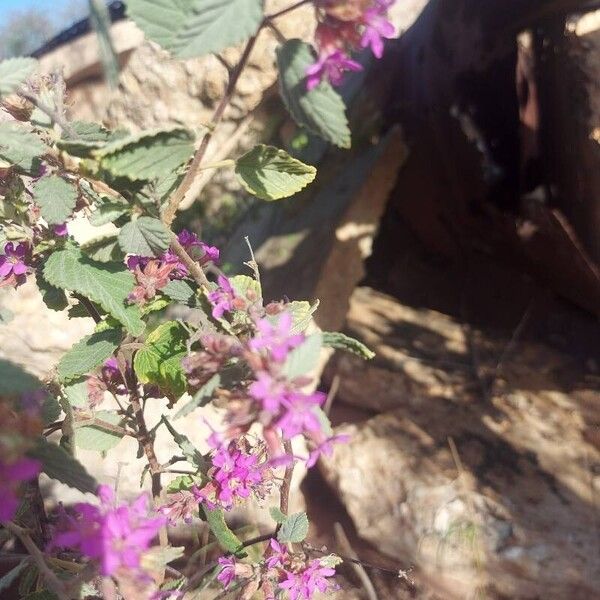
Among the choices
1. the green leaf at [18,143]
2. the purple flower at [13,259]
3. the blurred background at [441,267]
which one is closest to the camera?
the green leaf at [18,143]

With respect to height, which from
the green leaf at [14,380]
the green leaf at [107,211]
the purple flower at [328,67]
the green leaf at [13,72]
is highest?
the green leaf at [13,72]

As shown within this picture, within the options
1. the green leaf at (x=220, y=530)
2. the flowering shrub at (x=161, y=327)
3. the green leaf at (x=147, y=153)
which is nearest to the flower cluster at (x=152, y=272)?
the flowering shrub at (x=161, y=327)

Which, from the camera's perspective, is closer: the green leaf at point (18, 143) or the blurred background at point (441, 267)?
the green leaf at point (18, 143)

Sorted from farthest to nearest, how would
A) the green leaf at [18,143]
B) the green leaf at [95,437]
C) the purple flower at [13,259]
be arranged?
the green leaf at [95,437], the purple flower at [13,259], the green leaf at [18,143]

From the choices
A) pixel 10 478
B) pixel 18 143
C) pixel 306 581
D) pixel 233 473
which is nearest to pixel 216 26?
pixel 18 143

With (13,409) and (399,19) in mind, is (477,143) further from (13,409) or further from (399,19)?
(13,409)

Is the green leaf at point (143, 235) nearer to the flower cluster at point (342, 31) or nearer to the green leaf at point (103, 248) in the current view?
the green leaf at point (103, 248)
